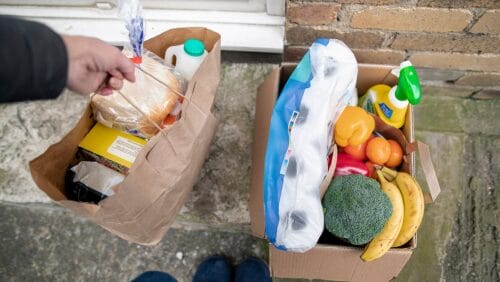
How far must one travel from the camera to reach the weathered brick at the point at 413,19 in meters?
1.04

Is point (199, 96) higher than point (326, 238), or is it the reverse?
point (199, 96)

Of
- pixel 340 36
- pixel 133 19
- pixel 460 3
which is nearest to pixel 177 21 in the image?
pixel 133 19

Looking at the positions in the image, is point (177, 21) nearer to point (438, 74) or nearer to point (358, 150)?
point (358, 150)

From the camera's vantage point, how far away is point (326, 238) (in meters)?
1.08

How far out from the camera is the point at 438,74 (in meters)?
1.37

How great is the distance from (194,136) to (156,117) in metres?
0.12

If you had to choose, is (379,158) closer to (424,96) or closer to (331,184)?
(331,184)

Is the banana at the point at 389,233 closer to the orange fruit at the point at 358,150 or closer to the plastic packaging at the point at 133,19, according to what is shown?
the orange fruit at the point at 358,150

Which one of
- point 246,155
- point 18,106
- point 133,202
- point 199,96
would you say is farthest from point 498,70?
point 18,106

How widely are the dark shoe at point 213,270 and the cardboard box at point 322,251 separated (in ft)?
0.66

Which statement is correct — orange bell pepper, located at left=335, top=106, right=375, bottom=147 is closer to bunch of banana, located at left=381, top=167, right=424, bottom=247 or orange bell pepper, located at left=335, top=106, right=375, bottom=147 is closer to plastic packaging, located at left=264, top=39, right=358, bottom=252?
plastic packaging, located at left=264, top=39, right=358, bottom=252

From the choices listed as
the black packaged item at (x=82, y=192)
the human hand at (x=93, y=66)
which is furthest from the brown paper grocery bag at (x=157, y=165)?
the human hand at (x=93, y=66)

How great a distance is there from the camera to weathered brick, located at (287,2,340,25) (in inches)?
41.8

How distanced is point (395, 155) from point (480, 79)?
52 cm
